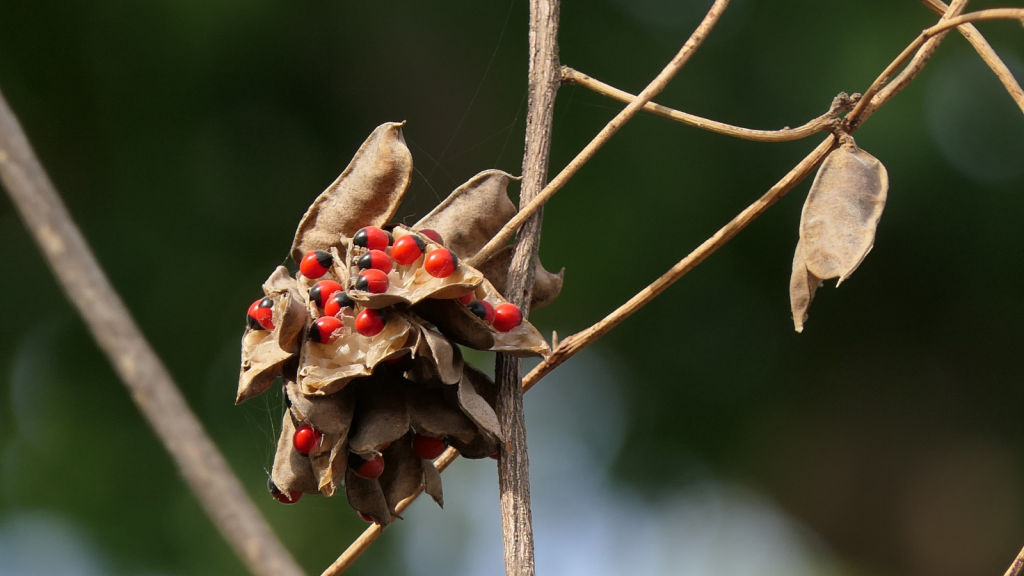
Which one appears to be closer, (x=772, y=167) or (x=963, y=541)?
(x=963, y=541)

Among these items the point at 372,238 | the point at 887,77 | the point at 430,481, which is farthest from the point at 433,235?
the point at 887,77

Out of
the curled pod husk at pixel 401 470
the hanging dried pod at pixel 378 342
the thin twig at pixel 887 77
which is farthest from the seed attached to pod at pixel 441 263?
the thin twig at pixel 887 77

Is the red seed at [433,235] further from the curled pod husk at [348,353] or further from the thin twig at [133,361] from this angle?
the thin twig at [133,361]

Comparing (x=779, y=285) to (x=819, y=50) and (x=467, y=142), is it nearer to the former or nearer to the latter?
(x=819, y=50)

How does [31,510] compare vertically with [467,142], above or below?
below

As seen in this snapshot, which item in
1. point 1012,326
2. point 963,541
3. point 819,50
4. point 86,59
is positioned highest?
point 86,59

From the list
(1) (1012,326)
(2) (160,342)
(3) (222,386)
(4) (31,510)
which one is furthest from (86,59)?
(1) (1012,326)

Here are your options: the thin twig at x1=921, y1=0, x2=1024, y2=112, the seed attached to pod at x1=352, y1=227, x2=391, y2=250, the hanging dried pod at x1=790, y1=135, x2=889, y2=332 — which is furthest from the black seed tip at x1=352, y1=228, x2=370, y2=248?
the thin twig at x1=921, y1=0, x2=1024, y2=112

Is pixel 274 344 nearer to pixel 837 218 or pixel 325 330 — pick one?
pixel 325 330
